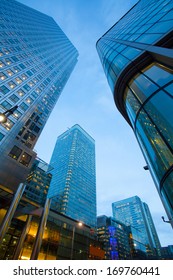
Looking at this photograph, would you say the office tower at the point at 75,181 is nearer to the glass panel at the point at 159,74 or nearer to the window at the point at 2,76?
the window at the point at 2,76

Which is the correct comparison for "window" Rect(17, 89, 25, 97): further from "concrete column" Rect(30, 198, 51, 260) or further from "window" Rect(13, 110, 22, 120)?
"concrete column" Rect(30, 198, 51, 260)

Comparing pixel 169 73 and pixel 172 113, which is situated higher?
pixel 169 73

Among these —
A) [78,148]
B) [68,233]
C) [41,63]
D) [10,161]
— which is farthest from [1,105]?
[78,148]

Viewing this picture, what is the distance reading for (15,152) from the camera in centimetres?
2931

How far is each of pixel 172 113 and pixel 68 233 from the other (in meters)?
38.5

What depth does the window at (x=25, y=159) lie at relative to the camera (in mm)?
29464

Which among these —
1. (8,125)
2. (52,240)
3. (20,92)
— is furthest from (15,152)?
(52,240)

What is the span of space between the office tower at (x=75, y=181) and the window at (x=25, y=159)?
333ft

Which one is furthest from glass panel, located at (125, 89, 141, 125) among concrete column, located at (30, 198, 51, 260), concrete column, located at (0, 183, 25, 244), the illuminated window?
the illuminated window

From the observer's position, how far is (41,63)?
218ft

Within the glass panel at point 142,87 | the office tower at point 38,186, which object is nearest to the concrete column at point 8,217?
the glass panel at point 142,87

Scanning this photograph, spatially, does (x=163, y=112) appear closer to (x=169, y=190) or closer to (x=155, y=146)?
(x=155, y=146)

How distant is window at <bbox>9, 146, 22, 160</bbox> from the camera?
28475 millimetres
